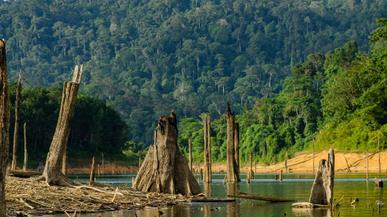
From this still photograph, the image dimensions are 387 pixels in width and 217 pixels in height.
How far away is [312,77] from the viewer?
138375 millimetres

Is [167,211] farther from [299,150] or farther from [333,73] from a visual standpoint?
[333,73]

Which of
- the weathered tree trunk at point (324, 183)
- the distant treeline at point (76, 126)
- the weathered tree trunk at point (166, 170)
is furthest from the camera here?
the distant treeline at point (76, 126)

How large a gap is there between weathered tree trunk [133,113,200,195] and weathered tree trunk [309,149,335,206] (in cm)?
676

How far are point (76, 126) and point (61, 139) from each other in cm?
9038

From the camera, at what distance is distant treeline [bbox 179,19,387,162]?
8981cm

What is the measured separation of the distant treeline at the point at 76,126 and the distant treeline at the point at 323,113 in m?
16.9

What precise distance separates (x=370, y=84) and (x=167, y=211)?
71579mm

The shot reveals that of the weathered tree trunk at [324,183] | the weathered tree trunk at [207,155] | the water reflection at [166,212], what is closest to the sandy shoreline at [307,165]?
the weathered tree trunk at [207,155]

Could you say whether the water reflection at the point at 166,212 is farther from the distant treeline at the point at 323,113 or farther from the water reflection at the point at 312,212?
the distant treeline at the point at 323,113

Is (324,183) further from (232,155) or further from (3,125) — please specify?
(232,155)

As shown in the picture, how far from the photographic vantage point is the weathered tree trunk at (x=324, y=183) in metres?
27.4

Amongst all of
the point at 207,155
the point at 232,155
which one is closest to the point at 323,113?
the point at 207,155

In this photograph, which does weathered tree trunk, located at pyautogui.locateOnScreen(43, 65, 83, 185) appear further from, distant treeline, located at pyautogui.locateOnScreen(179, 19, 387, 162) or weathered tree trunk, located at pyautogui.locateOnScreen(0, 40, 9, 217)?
distant treeline, located at pyautogui.locateOnScreen(179, 19, 387, 162)

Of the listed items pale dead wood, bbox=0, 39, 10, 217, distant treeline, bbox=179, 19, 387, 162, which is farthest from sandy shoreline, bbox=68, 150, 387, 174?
pale dead wood, bbox=0, 39, 10, 217
